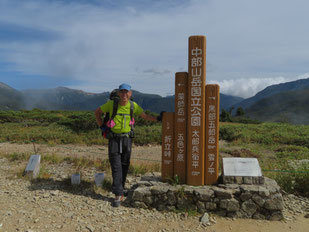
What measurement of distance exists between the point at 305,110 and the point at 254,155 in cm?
8108

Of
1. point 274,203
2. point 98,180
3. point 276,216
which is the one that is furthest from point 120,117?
point 276,216

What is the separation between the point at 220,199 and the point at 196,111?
5.35 ft

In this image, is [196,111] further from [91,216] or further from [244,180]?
[91,216]

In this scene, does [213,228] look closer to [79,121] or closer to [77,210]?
[77,210]

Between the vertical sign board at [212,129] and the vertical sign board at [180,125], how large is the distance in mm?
422

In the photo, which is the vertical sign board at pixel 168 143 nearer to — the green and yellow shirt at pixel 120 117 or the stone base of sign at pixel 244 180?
the green and yellow shirt at pixel 120 117

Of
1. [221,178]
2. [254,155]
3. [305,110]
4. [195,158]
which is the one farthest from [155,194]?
[305,110]

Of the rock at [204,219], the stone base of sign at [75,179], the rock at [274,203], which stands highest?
the stone base of sign at [75,179]

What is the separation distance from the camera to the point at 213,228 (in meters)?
4.28

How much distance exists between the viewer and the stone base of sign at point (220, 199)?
4.60 meters

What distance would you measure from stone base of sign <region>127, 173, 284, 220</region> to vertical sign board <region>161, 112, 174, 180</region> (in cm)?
36

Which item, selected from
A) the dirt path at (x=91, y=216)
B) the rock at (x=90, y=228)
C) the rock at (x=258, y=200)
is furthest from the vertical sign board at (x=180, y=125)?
the rock at (x=90, y=228)

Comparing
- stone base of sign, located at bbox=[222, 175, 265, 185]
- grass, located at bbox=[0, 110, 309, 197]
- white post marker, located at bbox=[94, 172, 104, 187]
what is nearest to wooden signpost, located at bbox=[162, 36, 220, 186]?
stone base of sign, located at bbox=[222, 175, 265, 185]

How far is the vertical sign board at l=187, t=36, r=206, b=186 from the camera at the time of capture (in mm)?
4836
